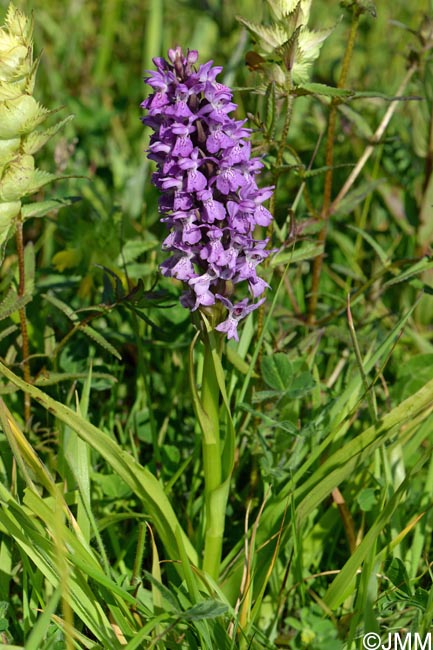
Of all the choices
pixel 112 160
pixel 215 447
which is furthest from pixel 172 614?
pixel 112 160

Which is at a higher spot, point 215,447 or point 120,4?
point 120,4

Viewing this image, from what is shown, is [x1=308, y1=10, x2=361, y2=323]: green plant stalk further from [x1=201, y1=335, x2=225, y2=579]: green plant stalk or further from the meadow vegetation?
[x1=201, y1=335, x2=225, y2=579]: green plant stalk

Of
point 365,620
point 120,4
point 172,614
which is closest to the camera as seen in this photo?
point 365,620

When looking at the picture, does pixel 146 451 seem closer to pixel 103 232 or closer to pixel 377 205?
pixel 103 232

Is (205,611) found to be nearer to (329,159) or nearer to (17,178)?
(17,178)

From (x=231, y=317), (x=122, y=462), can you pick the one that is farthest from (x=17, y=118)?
(x=122, y=462)

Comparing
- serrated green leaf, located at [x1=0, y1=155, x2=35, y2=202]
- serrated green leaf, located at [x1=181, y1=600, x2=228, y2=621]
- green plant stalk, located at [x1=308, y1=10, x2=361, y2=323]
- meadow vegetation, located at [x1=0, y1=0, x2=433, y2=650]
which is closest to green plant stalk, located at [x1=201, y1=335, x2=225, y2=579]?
meadow vegetation, located at [x1=0, y1=0, x2=433, y2=650]

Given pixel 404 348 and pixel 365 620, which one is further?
pixel 404 348

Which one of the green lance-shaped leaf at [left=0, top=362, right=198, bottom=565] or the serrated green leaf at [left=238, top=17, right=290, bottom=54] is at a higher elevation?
the serrated green leaf at [left=238, top=17, right=290, bottom=54]
